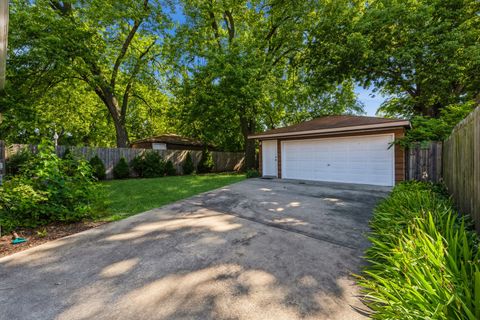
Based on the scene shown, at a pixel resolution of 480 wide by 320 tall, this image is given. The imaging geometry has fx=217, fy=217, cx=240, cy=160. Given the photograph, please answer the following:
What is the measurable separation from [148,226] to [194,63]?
38.2ft

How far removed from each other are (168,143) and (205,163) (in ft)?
14.8

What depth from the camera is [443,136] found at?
6.24 metres

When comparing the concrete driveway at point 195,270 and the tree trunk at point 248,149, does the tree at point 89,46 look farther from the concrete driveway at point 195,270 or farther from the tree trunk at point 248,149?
the concrete driveway at point 195,270

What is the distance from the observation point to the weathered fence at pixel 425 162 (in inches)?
242

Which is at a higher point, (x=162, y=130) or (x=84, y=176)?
(x=162, y=130)

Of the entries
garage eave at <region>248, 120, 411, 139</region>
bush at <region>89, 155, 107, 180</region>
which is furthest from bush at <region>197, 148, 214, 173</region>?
garage eave at <region>248, 120, 411, 139</region>

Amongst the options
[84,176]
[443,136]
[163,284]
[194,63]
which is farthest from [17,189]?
[194,63]

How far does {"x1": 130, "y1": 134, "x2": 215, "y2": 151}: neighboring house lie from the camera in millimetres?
17672

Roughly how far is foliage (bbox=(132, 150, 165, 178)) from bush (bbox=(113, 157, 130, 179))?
641mm

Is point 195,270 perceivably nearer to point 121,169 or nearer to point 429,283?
point 429,283

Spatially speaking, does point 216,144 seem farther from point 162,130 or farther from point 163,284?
point 163,284

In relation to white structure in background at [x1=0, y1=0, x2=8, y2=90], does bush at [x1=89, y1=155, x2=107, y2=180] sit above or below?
below

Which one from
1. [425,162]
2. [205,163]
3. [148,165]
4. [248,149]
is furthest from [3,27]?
[205,163]

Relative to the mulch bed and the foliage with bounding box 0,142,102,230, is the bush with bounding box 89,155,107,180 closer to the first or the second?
the foliage with bounding box 0,142,102,230
